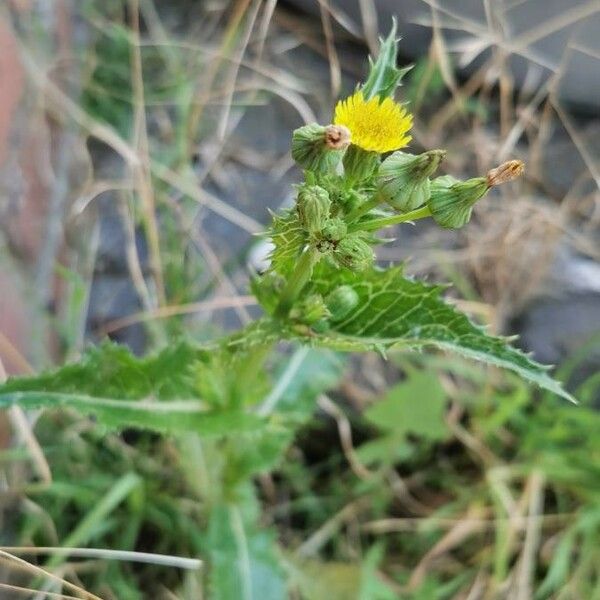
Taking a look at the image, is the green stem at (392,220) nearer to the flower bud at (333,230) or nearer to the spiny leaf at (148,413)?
the flower bud at (333,230)

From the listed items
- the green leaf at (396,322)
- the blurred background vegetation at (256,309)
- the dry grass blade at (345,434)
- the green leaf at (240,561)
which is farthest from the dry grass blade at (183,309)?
the green leaf at (396,322)

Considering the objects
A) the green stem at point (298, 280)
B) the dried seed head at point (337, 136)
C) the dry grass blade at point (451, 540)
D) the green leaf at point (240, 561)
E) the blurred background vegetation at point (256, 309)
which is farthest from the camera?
the dry grass blade at point (451, 540)

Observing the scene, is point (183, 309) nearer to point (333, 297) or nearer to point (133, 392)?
point (133, 392)

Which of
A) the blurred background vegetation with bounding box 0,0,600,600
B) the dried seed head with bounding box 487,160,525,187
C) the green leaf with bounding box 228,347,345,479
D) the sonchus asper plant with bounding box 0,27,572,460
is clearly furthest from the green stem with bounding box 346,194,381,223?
the blurred background vegetation with bounding box 0,0,600,600

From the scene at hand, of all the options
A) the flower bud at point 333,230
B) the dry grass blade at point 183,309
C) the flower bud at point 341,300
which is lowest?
the dry grass blade at point 183,309

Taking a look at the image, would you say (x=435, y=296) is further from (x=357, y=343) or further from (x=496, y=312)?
(x=496, y=312)

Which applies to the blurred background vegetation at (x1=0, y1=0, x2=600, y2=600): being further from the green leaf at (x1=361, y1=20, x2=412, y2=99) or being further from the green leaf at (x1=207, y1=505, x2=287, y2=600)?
the green leaf at (x1=361, y1=20, x2=412, y2=99)

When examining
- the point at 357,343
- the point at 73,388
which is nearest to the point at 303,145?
the point at 357,343
